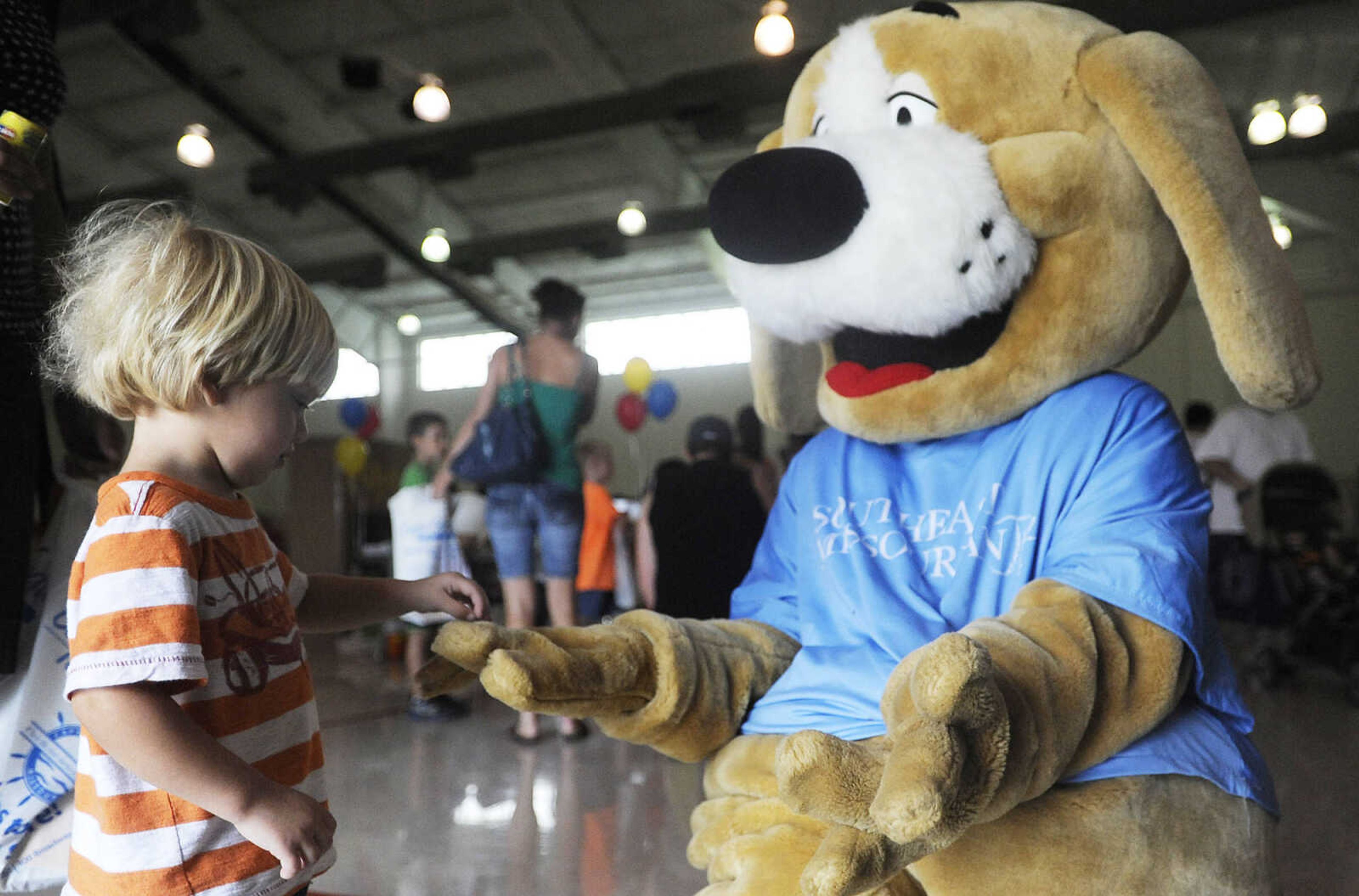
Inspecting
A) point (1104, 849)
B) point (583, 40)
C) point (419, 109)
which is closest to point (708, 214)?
point (1104, 849)

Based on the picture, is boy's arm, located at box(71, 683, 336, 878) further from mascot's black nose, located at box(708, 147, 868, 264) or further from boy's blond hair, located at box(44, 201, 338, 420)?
A: mascot's black nose, located at box(708, 147, 868, 264)

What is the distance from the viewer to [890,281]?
1013mm

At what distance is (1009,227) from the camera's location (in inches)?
40.4

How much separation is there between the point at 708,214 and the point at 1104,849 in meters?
0.72

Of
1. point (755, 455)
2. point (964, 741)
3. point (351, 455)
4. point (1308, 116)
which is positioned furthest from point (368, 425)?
point (964, 741)

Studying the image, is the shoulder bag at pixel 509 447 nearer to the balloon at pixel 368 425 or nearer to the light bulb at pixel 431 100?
the light bulb at pixel 431 100

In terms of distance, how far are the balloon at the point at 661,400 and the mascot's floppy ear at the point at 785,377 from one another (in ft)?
16.0

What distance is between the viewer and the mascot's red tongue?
1.09m

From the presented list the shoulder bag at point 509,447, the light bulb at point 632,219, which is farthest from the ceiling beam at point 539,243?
the shoulder bag at point 509,447

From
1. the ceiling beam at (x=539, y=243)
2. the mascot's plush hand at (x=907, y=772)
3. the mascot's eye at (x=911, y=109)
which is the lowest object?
the mascot's plush hand at (x=907, y=772)

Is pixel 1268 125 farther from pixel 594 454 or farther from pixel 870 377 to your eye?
pixel 870 377

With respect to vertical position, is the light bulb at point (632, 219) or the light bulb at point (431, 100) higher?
the light bulb at point (431, 100)

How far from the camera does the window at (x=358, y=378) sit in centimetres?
1270

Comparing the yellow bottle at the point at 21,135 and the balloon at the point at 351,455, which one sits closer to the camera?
the yellow bottle at the point at 21,135
